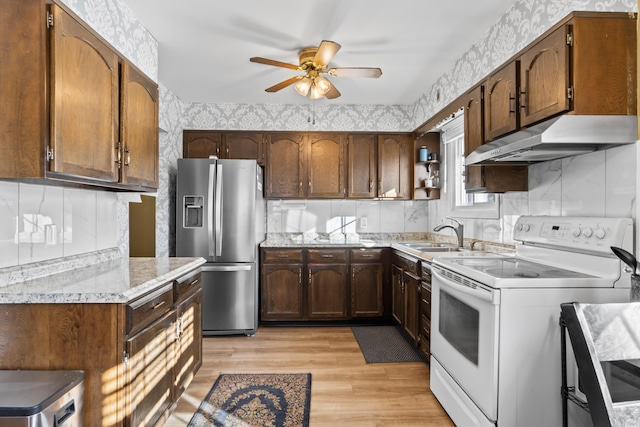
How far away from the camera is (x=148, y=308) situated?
167 centimetres

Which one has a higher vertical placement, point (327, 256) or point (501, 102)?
point (501, 102)

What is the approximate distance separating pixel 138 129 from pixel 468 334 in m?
2.28

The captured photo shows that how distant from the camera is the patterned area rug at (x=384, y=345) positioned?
3.03 metres

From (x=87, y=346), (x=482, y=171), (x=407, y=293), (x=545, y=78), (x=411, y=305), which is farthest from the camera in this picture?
(x=407, y=293)

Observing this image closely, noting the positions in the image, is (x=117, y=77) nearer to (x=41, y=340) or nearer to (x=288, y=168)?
(x=41, y=340)

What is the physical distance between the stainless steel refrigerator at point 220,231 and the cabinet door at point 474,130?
2015 millimetres

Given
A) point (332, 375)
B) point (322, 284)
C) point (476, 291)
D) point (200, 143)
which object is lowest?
point (332, 375)

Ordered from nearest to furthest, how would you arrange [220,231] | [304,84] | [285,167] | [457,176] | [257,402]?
[257,402]
[304,84]
[220,231]
[457,176]
[285,167]

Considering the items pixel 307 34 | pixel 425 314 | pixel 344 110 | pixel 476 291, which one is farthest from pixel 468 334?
pixel 344 110

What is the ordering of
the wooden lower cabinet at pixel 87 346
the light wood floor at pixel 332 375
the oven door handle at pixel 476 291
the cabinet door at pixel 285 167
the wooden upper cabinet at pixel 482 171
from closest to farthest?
the wooden lower cabinet at pixel 87 346
the oven door handle at pixel 476 291
the light wood floor at pixel 332 375
the wooden upper cabinet at pixel 482 171
the cabinet door at pixel 285 167

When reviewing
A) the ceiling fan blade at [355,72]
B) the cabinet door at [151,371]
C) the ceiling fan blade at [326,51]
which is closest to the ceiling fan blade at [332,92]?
the ceiling fan blade at [355,72]

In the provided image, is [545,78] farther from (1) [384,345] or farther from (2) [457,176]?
(1) [384,345]

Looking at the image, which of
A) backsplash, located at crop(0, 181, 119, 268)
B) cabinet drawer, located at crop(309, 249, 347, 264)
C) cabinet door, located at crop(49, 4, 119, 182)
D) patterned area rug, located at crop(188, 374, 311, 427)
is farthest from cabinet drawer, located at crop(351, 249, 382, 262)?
cabinet door, located at crop(49, 4, 119, 182)

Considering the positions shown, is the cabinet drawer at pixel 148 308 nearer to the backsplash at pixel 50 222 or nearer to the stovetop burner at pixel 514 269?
the backsplash at pixel 50 222
